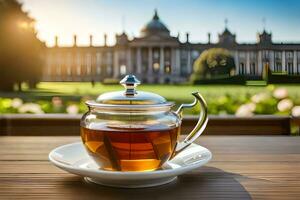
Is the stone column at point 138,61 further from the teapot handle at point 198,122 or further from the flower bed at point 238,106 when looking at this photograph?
the teapot handle at point 198,122

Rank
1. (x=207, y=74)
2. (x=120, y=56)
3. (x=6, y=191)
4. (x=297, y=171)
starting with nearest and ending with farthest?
(x=6, y=191)
(x=297, y=171)
(x=207, y=74)
(x=120, y=56)

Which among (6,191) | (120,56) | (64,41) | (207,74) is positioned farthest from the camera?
(120,56)

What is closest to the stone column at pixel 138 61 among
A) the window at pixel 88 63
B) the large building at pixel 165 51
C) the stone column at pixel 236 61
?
the large building at pixel 165 51

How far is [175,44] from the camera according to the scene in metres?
4.81

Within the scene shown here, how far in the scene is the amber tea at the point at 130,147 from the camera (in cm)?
59

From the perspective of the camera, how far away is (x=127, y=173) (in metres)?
0.57

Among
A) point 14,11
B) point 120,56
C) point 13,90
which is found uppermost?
point 14,11

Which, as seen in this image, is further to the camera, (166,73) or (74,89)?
(166,73)

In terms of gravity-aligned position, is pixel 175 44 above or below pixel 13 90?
above

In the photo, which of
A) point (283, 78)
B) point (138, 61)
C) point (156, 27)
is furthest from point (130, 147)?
point (138, 61)

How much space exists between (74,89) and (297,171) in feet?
13.1

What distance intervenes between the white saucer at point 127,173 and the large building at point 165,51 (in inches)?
137

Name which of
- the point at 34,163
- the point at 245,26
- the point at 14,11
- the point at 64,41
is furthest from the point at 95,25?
the point at 34,163

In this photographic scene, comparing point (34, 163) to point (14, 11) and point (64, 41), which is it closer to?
point (64, 41)
